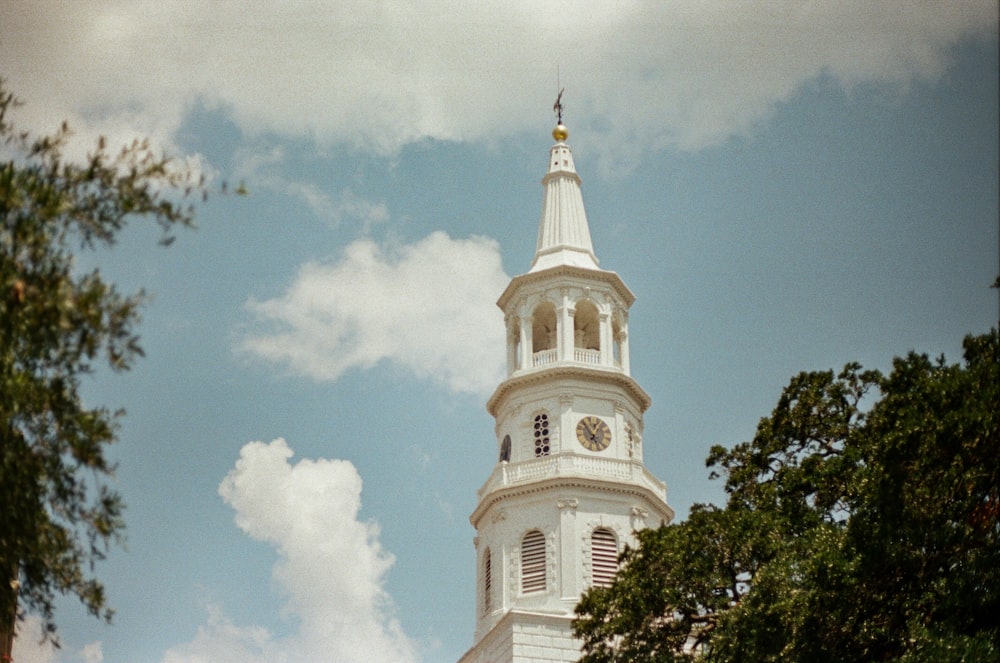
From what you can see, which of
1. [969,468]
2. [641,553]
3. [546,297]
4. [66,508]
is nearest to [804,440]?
[641,553]

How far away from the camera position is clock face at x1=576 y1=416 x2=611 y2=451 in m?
54.3

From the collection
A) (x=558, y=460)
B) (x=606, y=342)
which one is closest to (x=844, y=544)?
(x=558, y=460)

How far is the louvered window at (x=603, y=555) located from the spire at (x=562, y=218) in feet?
38.0

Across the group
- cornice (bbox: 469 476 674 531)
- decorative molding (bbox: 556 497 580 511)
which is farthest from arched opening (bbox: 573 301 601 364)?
decorative molding (bbox: 556 497 580 511)

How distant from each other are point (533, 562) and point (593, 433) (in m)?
5.65

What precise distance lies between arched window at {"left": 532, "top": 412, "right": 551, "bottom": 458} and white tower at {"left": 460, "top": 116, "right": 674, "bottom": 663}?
0.04 meters

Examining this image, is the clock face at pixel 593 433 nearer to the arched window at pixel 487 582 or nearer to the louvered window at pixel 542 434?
the louvered window at pixel 542 434

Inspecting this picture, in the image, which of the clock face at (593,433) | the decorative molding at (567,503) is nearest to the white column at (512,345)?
the clock face at (593,433)

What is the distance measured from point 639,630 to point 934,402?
10921 mm

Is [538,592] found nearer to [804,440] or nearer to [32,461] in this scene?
[804,440]

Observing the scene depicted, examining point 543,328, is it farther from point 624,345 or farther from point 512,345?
point 624,345

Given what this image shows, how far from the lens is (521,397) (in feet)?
183

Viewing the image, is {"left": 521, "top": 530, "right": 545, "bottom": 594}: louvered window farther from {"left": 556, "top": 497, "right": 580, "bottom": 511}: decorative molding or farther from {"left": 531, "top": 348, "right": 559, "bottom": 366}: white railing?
{"left": 531, "top": 348, "right": 559, "bottom": 366}: white railing

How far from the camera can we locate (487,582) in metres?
54.2
